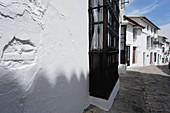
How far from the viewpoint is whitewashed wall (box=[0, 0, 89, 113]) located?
813 mm

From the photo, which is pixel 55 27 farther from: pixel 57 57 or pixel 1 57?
pixel 1 57

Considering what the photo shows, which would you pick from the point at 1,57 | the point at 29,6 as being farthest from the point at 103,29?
the point at 1,57

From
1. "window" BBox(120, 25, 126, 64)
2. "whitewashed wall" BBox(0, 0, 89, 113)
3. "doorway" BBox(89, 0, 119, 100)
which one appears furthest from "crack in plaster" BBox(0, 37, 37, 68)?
"window" BBox(120, 25, 126, 64)

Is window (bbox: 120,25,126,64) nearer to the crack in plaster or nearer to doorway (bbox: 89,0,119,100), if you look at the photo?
doorway (bbox: 89,0,119,100)

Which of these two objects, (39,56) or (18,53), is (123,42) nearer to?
(39,56)

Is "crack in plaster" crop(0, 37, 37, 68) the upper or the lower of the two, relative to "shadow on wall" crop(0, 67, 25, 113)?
upper

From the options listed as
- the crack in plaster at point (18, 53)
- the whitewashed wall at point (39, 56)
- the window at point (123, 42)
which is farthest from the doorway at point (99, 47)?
the window at point (123, 42)

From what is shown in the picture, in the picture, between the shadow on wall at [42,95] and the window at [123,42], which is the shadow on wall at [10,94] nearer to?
the shadow on wall at [42,95]

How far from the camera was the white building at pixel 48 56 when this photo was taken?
83 cm

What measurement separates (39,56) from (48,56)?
5.0 inches

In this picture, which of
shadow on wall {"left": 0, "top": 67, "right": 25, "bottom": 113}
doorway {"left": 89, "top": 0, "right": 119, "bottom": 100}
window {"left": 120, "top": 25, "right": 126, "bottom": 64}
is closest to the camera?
shadow on wall {"left": 0, "top": 67, "right": 25, "bottom": 113}

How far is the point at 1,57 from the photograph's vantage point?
0.78 m

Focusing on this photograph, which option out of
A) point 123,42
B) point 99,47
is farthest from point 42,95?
point 123,42

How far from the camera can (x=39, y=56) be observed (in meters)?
1.07
